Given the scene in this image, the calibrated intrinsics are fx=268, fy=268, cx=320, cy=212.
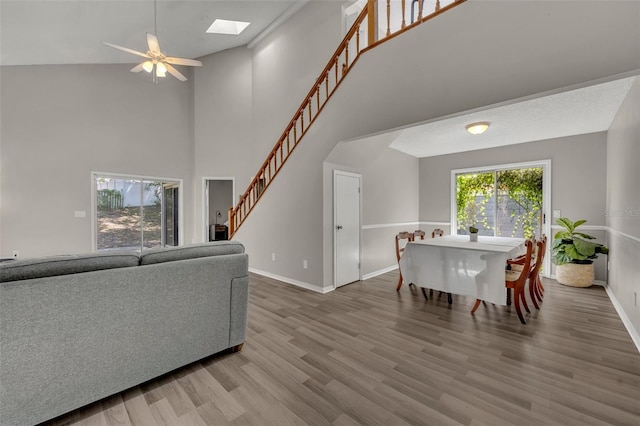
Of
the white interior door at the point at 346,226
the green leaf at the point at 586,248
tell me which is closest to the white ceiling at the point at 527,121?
the white interior door at the point at 346,226

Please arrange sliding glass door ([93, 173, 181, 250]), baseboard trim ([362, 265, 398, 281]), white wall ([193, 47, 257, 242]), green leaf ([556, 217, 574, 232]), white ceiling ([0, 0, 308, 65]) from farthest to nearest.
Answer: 1. white wall ([193, 47, 257, 242])
2. sliding glass door ([93, 173, 181, 250])
3. baseboard trim ([362, 265, 398, 281])
4. green leaf ([556, 217, 574, 232])
5. white ceiling ([0, 0, 308, 65])

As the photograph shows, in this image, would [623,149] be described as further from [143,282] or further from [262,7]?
[262,7]

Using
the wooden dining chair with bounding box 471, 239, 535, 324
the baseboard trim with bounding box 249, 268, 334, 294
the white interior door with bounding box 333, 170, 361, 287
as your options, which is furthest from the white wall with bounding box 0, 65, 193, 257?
the wooden dining chair with bounding box 471, 239, 535, 324

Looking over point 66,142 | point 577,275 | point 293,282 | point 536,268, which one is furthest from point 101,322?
point 577,275

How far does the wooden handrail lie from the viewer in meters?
3.27

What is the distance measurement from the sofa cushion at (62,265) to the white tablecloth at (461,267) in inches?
123

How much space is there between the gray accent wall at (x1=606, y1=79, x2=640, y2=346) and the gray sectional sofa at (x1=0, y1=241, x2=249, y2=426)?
3.70 m

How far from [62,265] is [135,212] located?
549 centimetres

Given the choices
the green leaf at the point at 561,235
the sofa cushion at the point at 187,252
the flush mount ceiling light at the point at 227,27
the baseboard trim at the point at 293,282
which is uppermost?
the flush mount ceiling light at the point at 227,27

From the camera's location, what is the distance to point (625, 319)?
2789 mm

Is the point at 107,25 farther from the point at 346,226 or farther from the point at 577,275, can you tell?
the point at 577,275

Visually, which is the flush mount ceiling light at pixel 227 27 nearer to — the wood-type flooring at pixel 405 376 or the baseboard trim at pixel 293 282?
the baseboard trim at pixel 293 282

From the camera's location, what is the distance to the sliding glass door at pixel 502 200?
492 cm

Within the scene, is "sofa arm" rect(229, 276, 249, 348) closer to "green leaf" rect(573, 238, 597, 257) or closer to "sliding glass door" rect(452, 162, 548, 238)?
"green leaf" rect(573, 238, 597, 257)
